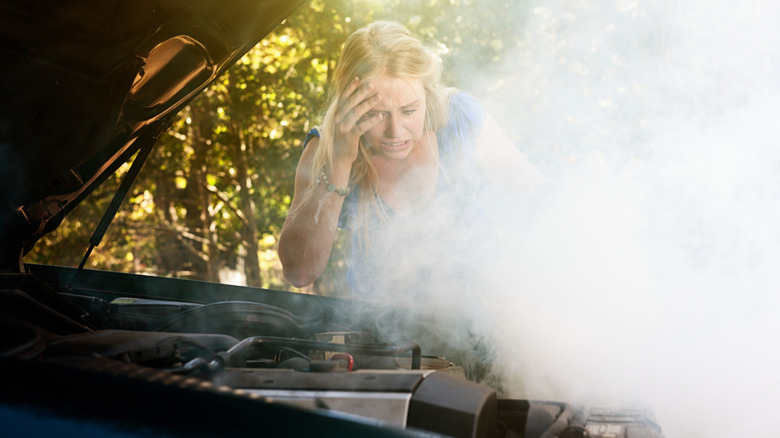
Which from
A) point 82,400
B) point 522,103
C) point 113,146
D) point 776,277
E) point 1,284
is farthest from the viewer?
point 522,103

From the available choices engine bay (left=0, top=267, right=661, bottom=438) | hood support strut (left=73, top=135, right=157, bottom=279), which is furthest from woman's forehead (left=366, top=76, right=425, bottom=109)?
engine bay (left=0, top=267, right=661, bottom=438)

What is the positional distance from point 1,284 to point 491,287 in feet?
5.32

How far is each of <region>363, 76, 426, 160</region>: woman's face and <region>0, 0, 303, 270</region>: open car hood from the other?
87 centimetres

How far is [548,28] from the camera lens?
3764 mm

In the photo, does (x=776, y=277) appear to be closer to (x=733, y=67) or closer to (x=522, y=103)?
(x=733, y=67)

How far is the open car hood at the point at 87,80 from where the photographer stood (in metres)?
1.55

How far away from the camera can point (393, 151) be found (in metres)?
2.89

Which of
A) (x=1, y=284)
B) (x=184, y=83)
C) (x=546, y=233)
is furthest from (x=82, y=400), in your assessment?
(x=546, y=233)

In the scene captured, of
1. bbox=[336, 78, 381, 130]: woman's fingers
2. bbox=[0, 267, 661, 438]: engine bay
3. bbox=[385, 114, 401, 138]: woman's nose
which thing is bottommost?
bbox=[0, 267, 661, 438]: engine bay

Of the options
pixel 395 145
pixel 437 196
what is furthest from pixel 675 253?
pixel 395 145

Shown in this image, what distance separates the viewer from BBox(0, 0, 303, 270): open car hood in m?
1.55

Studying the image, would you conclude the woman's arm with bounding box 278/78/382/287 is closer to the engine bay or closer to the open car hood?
the open car hood

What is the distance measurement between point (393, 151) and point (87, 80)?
1441 millimetres

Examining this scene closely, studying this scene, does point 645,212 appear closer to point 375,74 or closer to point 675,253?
point 675,253
